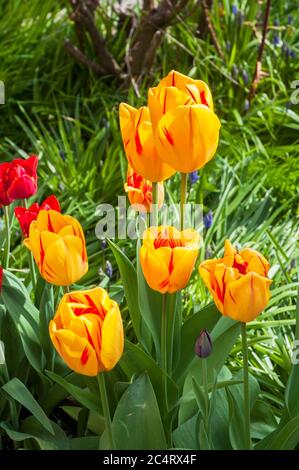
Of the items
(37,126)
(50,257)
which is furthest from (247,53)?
(50,257)

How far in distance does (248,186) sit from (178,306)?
1.16 meters

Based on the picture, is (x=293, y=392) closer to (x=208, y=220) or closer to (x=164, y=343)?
(x=164, y=343)

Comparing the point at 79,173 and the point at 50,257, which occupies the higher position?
the point at 50,257

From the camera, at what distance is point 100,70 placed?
11.6ft

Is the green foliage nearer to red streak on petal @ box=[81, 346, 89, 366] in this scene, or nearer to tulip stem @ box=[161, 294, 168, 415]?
tulip stem @ box=[161, 294, 168, 415]

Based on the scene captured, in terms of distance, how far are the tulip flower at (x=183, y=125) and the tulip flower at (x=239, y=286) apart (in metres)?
0.16

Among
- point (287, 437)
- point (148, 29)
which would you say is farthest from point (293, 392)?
point (148, 29)

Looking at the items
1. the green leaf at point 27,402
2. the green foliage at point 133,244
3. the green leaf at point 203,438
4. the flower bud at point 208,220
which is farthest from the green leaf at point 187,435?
the flower bud at point 208,220

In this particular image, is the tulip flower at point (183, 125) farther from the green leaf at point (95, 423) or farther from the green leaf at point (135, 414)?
the green leaf at point (95, 423)

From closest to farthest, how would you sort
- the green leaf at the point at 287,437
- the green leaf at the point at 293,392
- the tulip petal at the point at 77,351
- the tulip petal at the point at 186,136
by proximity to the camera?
the tulip petal at the point at 77,351 → the tulip petal at the point at 186,136 → the green leaf at the point at 287,437 → the green leaf at the point at 293,392

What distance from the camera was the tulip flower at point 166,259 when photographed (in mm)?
1337

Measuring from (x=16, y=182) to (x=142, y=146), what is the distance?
372 mm

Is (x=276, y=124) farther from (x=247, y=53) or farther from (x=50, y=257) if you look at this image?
(x=50, y=257)
